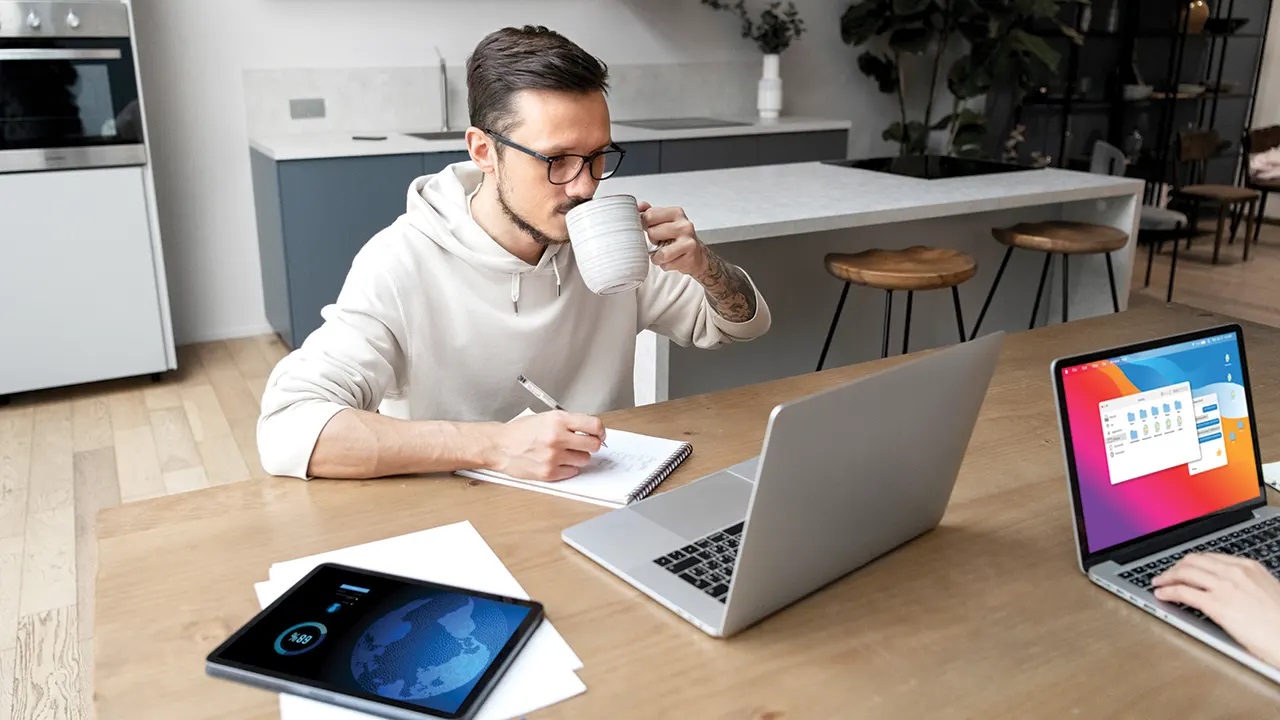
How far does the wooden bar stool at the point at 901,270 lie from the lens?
8.72 ft

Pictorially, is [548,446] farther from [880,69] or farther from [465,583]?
[880,69]

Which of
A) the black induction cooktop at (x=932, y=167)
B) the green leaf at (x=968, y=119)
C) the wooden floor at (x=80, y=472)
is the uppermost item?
the green leaf at (x=968, y=119)

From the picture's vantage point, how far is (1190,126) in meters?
6.80

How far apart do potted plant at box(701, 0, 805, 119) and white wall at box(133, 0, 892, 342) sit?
66cm

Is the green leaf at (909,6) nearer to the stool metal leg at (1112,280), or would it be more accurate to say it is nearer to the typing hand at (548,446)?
the stool metal leg at (1112,280)

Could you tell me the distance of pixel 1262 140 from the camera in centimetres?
600

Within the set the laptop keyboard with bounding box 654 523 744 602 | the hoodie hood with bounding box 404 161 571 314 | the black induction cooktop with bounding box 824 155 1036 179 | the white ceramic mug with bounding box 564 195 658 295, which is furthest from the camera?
the black induction cooktop with bounding box 824 155 1036 179

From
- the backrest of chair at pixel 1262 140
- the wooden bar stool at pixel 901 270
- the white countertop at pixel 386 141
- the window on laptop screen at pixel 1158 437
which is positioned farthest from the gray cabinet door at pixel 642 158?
the backrest of chair at pixel 1262 140

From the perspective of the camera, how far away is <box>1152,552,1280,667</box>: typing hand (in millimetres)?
872

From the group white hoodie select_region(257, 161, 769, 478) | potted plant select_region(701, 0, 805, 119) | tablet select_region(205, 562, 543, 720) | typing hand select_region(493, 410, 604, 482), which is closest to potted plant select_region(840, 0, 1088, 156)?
potted plant select_region(701, 0, 805, 119)

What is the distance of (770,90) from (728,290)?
3.54m

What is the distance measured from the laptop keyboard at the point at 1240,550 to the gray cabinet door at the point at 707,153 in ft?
11.0

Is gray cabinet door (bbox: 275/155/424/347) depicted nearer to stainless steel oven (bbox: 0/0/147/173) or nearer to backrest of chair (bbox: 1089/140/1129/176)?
stainless steel oven (bbox: 0/0/147/173)

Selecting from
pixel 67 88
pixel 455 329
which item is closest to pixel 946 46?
pixel 67 88
